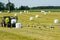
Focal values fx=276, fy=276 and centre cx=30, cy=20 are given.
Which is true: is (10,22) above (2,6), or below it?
above

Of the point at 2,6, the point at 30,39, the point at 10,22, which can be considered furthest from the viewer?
the point at 2,6

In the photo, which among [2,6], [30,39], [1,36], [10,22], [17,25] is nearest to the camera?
[30,39]

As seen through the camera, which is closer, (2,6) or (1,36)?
(1,36)

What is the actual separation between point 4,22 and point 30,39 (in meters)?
16.7

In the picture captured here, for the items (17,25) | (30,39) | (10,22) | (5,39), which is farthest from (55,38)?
(10,22)

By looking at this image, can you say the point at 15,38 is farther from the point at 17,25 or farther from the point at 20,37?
the point at 17,25

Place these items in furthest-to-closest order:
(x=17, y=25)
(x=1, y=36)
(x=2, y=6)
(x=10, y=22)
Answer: (x=2, y=6), (x=10, y=22), (x=17, y=25), (x=1, y=36)

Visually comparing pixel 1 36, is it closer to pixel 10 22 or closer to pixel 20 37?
pixel 20 37

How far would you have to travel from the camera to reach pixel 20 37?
75.0 ft

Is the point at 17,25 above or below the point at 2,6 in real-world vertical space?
above

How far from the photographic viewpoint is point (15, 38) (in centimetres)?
2248

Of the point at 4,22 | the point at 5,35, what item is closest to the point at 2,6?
the point at 4,22

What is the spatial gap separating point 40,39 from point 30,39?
0.82 meters

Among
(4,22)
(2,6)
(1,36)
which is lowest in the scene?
(2,6)
